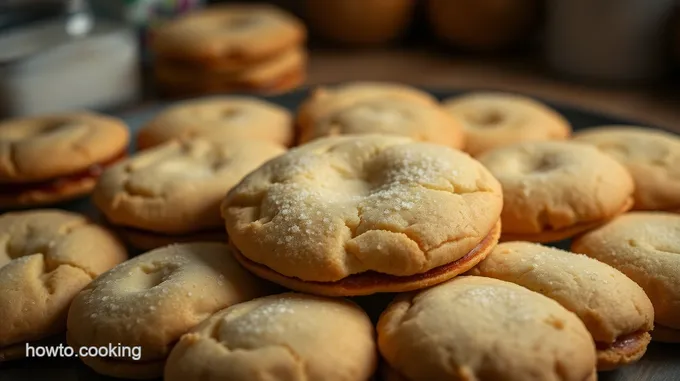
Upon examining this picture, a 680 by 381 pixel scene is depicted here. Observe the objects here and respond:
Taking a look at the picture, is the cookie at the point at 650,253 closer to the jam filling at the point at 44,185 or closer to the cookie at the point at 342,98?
the cookie at the point at 342,98

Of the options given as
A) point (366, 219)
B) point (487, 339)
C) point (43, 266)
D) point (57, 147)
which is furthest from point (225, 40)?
point (487, 339)

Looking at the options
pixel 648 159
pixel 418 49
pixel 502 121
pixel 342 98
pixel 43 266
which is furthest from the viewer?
pixel 418 49

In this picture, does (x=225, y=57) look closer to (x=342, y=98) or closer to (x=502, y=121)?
(x=342, y=98)

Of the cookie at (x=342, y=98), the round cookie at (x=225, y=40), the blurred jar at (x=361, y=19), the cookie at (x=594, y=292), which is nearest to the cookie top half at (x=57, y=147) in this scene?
the cookie at (x=342, y=98)

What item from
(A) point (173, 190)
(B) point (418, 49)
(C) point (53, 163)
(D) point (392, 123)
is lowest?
(B) point (418, 49)

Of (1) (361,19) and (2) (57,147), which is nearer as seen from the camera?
(2) (57,147)

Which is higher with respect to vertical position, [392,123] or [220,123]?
[392,123]

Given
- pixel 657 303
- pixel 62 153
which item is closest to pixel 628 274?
pixel 657 303

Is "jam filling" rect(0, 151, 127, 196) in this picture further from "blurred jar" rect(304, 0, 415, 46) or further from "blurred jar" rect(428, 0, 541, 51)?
"blurred jar" rect(428, 0, 541, 51)
